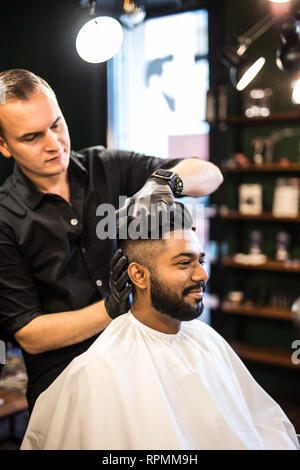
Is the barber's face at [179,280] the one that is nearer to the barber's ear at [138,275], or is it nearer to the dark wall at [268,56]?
the barber's ear at [138,275]

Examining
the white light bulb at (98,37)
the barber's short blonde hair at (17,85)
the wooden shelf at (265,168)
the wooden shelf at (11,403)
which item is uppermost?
the white light bulb at (98,37)

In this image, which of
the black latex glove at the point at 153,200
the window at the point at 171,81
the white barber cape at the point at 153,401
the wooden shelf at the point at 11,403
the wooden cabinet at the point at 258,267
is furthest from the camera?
the window at the point at 171,81

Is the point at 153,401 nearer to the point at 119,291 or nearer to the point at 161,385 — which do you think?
the point at 161,385

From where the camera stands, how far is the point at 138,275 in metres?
1.46

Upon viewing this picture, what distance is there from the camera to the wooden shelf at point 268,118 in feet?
12.5

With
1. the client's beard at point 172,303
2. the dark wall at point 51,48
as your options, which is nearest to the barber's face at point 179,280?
the client's beard at point 172,303

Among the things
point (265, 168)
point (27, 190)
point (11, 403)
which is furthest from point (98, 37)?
point (265, 168)

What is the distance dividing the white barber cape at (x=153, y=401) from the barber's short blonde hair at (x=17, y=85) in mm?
738

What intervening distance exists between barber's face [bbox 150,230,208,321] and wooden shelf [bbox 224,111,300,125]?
2727 millimetres

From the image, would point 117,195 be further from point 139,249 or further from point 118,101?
point 118,101

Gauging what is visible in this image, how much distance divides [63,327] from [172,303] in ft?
1.14

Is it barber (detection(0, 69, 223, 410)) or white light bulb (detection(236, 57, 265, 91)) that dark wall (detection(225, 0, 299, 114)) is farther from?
barber (detection(0, 69, 223, 410))

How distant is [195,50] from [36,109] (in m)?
3.08

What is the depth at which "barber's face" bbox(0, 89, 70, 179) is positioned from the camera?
4.77 feet
